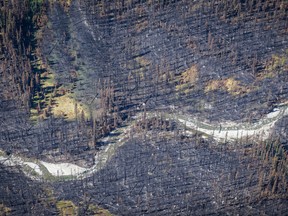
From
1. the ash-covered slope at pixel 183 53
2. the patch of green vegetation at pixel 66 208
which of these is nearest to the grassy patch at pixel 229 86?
the ash-covered slope at pixel 183 53

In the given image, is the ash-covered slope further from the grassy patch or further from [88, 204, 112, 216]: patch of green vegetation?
[88, 204, 112, 216]: patch of green vegetation

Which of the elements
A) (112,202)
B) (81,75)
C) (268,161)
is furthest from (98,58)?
(268,161)

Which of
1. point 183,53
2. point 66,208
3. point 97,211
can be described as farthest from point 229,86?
point 66,208

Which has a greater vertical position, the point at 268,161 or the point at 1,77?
the point at 1,77

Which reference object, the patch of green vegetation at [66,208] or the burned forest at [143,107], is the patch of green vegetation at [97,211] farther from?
the patch of green vegetation at [66,208]

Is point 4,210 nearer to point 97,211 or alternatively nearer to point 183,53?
point 97,211

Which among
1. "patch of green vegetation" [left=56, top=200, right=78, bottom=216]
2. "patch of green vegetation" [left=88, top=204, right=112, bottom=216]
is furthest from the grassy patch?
"patch of green vegetation" [left=56, top=200, right=78, bottom=216]

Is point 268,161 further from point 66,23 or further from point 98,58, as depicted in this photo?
point 66,23
